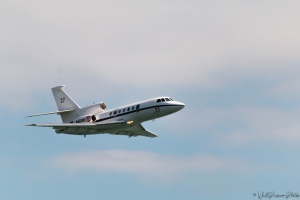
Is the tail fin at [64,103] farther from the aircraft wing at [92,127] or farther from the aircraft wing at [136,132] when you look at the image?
the aircraft wing at [136,132]

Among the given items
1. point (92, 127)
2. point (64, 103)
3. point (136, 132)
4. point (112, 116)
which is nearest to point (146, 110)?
point (112, 116)

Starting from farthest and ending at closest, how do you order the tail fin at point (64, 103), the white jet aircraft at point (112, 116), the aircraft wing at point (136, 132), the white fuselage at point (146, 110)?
the tail fin at point (64, 103) → the aircraft wing at point (136, 132) → the white jet aircraft at point (112, 116) → the white fuselage at point (146, 110)

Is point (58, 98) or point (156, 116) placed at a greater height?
point (58, 98)

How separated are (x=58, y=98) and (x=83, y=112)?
7.34 metres

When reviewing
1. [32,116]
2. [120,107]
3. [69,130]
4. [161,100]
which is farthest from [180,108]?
[32,116]

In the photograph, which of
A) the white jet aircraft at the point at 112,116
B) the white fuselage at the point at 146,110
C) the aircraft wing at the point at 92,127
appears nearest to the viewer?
the white fuselage at the point at 146,110

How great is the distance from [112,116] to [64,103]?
13020mm

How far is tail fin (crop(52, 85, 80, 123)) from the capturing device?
4087 inches

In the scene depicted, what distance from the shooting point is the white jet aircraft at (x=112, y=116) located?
9181cm

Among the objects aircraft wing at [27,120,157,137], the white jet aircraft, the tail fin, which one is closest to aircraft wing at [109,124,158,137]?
the white jet aircraft

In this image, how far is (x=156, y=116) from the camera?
91938mm

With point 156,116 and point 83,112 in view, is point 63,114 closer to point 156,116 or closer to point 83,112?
point 83,112

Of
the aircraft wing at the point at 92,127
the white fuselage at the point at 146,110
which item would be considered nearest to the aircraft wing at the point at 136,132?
the aircraft wing at the point at 92,127

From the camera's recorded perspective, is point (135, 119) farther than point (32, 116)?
No
